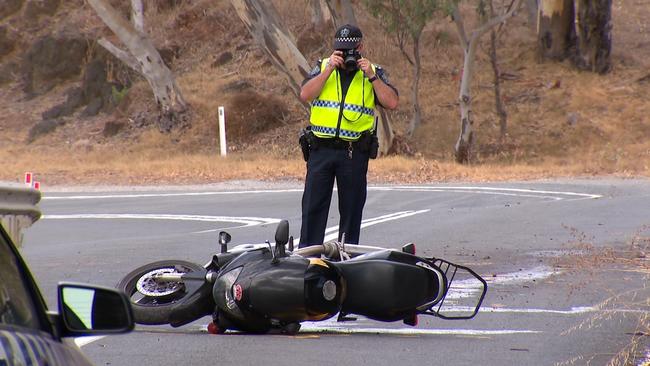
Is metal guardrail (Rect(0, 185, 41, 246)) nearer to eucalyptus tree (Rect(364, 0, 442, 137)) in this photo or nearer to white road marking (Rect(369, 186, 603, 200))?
white road marking (Rect(369, 186, 603, 200))

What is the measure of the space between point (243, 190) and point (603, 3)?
17126 millimetres

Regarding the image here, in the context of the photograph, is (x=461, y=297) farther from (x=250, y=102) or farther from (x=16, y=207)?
(x=250, y=102)

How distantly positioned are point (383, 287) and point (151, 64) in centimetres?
3002

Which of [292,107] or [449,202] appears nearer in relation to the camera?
[449,202]

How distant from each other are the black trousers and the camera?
613mm

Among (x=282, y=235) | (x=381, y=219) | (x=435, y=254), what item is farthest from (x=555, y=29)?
(x=282, y=235)

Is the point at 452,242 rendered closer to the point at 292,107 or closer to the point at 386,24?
the point at 386,24

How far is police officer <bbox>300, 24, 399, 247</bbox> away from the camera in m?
8.90

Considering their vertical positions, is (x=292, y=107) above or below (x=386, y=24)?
below

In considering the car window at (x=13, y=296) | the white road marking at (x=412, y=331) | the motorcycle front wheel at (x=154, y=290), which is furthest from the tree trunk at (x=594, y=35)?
the car window at (x=13, y=296)

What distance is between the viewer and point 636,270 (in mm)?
10773

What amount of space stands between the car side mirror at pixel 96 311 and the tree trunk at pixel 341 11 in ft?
96.0

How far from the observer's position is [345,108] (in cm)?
891

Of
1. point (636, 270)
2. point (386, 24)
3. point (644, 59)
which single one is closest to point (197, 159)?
point (386, 24)
